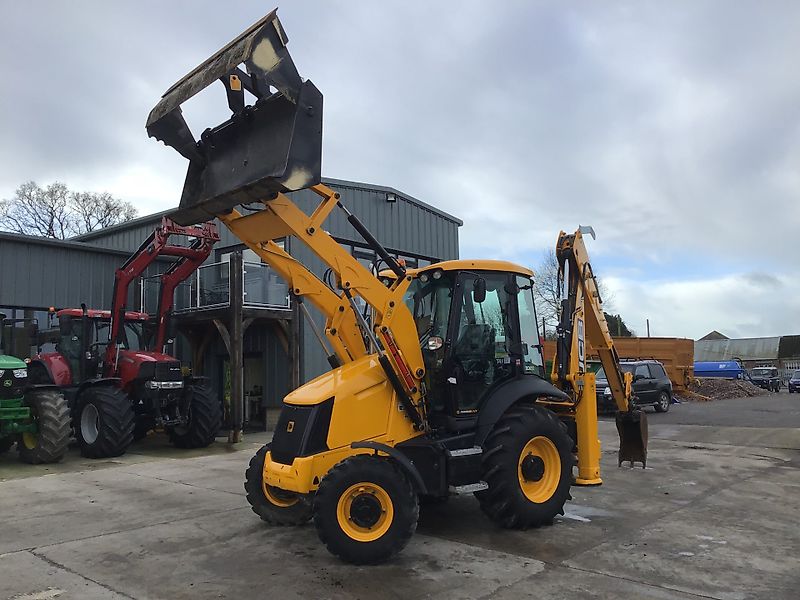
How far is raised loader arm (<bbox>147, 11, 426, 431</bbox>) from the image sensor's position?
202 inches

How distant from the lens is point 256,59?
16.4 feet

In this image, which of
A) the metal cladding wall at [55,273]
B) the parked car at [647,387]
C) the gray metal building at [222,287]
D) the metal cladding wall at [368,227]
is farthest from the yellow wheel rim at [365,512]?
the parked car at [647,387]

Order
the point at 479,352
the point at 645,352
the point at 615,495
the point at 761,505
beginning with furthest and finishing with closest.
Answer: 1. the point at 645,352
2. the point at 615,495
3. the point at 761,505
4. the point at 479,352

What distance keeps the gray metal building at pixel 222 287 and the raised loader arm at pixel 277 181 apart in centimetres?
864

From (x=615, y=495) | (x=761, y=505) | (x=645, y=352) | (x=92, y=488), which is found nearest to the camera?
(x=761, y=505)

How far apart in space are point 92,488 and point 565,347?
22.0 ft

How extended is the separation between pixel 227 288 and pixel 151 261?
253 cm

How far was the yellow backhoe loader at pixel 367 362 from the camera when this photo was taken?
5188mm

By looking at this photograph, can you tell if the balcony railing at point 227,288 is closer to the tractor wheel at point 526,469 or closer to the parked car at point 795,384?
the tractor wheel at point 526,469

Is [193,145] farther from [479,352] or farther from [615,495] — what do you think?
[615,495]

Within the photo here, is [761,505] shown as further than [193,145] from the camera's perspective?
Yes

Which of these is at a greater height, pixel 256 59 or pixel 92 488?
pixel 256 59

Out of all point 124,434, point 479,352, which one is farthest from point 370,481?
point 124,434

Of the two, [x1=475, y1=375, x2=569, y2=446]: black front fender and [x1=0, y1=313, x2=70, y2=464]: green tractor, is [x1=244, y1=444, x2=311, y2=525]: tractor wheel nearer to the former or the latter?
[x1=475, y1=375, x2=569, y2=446]: black front fender
